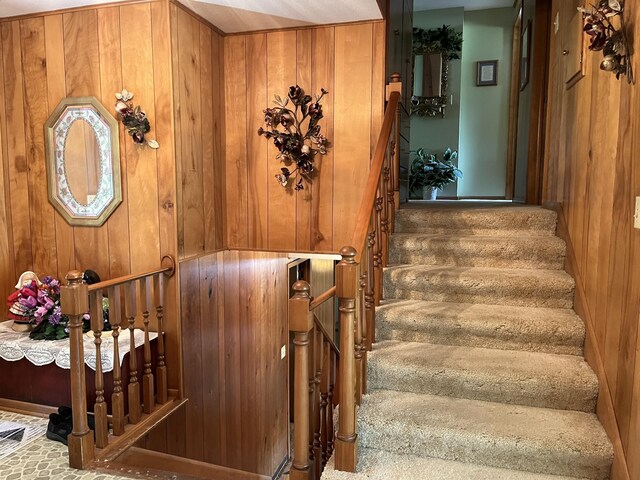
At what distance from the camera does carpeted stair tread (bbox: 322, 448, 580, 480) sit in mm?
1844

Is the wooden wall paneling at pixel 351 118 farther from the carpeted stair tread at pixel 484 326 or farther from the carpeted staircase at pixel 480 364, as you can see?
the carpeted stair tread at pixel 484 326

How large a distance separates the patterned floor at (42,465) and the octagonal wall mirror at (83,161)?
4.41 feet

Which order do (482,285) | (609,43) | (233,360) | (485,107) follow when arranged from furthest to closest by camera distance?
(485,107)
(233,360)
(482,285)
(609,43)

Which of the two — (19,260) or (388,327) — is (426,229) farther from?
(19,260)

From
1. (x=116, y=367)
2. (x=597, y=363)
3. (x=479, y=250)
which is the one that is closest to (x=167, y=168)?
(x=116, y=367)

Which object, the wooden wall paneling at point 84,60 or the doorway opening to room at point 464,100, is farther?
the doorway opening to room at point 464,100

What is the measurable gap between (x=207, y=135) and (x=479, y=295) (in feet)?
6.83

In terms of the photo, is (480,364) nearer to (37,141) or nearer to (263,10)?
(263,10)

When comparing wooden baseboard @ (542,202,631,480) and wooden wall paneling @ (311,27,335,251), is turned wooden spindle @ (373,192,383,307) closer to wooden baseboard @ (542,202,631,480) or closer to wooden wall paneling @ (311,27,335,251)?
wooden wall paneling @ (311,27,335,251)

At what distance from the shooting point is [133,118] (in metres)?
2.88

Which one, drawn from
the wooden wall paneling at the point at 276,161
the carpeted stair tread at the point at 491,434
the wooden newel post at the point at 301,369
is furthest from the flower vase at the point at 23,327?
the carpeted stair tread at the point at 491,434

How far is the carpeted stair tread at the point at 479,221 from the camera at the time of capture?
117 inches

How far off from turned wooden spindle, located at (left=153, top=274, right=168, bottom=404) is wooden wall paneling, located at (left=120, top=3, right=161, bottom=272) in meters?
0.16

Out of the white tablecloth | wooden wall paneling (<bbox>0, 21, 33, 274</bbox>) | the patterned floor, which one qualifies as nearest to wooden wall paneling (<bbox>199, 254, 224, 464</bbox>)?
the white tablecloth
